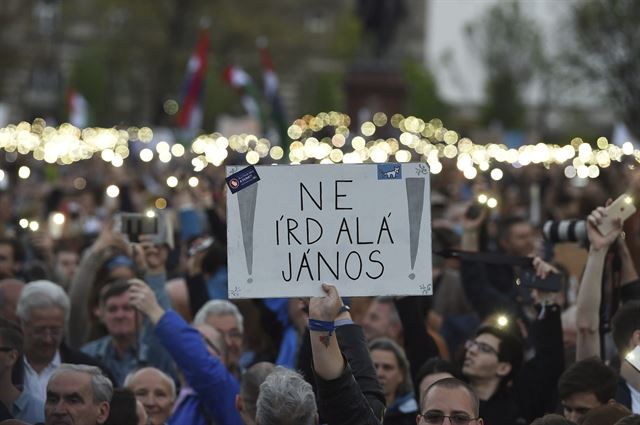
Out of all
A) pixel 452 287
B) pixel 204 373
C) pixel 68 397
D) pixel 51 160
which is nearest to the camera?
pixel 68 397

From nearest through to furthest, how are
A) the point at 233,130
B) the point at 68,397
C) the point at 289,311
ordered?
the point at 68,397 → the point at 289,311 → the point at 233,130

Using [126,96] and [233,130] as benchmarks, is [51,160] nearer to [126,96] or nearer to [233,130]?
[233,130]

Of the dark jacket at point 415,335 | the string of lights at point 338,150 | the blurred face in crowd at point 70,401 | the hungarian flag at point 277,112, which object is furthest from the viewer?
the hungarian flag at point 277,112

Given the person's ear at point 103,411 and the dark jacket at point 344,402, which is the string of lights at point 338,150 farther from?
the dark jacket at point 344,402

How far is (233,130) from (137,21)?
26.8 m

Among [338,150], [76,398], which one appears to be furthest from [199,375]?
[338,150]

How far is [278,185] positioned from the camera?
6.37 meters

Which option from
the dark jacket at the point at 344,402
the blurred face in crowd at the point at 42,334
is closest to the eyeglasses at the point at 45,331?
the blurred face in crowd at the point at 42,334

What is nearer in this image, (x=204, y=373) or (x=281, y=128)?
(x=204, y=373)

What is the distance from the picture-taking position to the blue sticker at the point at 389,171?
6324 millimetres

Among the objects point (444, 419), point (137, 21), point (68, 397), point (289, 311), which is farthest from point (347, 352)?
point (137, 21)

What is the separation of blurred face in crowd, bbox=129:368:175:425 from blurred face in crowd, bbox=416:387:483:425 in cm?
181

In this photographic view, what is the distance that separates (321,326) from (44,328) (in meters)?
2.85

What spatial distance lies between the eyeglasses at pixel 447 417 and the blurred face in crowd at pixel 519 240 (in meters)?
6.12
